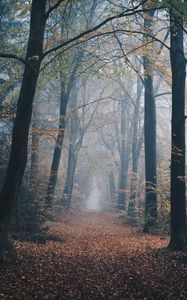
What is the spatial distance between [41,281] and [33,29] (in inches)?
218

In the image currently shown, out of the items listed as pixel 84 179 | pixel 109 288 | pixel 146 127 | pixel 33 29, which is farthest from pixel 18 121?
pixel 84 179

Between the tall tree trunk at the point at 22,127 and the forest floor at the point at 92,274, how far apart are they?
1.06m

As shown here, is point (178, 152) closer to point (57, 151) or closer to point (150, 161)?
point (150, 161)

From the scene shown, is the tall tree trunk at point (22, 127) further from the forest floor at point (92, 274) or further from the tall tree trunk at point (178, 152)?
the tall tree trunk at point (178, 152)

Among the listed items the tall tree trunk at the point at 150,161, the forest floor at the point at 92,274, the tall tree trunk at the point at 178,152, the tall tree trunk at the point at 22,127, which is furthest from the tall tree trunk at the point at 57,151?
the tall tree trunk at the point at 22,127

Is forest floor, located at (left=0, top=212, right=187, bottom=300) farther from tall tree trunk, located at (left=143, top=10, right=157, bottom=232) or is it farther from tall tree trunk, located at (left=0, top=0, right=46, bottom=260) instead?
tall tree trunk, located at (left=143, top=10, right=157, bottom=232)

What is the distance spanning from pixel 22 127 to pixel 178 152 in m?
4.66

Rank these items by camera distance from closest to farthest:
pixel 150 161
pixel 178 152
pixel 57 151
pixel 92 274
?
1. pixel 92 274
2. pixel 178 152
3. pixel 150 161
4. pixel 57 151

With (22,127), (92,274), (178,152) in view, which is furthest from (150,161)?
(22,127)

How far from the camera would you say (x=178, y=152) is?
977 centimetres

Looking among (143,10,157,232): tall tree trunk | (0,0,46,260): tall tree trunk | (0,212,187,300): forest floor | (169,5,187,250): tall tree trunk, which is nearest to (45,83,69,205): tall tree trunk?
(143,10,157,232): tall tree trunk

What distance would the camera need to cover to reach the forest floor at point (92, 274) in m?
6.20

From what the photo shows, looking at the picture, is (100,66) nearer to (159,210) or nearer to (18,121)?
(18,121)

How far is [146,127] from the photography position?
54.7 ft
